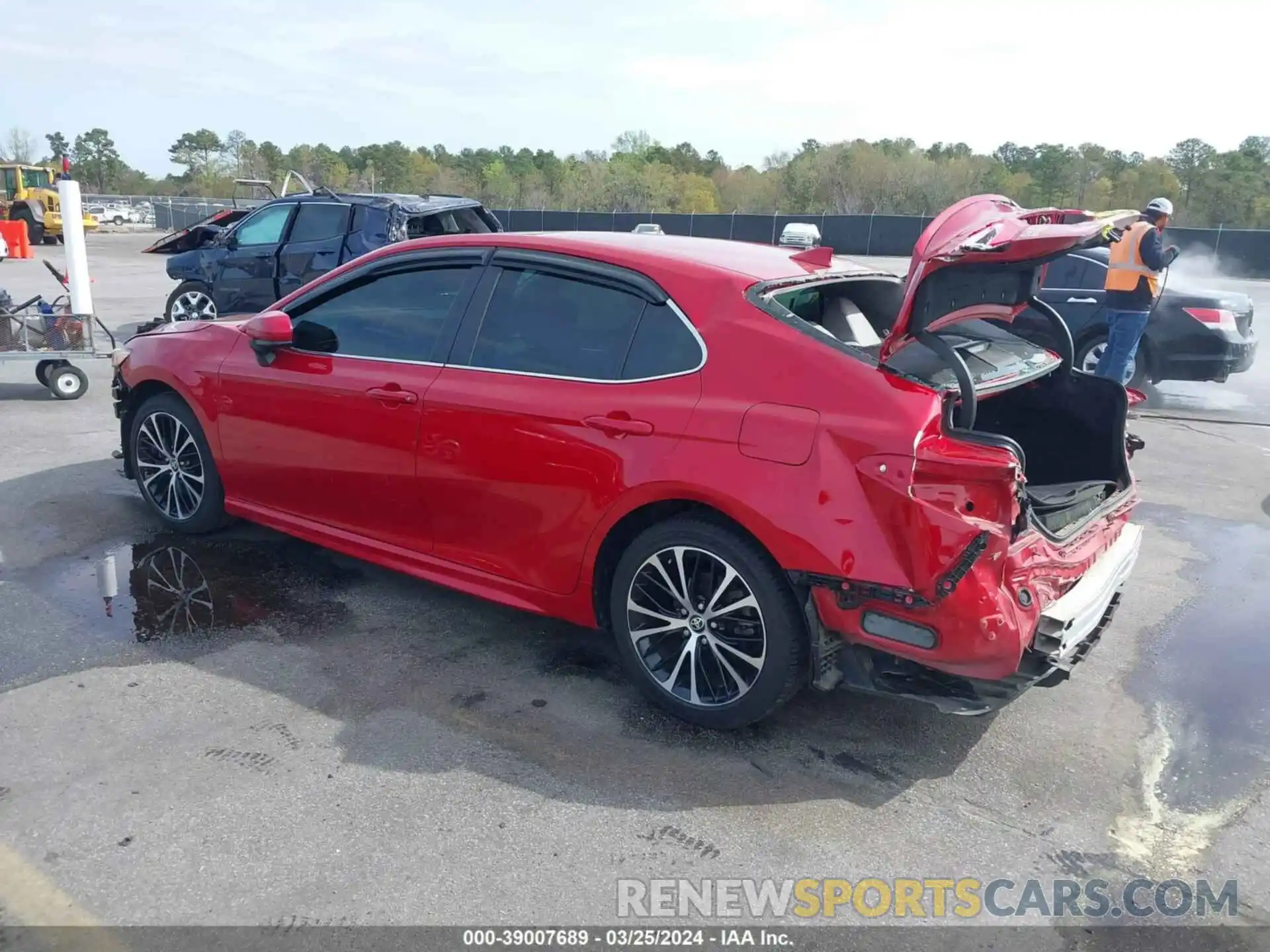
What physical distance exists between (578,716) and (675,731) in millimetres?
375

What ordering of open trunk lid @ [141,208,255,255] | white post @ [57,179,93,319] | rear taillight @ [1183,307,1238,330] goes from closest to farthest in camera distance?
white post @ [57,179,93,319], rear taillight @ [1183,307,1238,330], open trunk lid @ [141,208,255,255]

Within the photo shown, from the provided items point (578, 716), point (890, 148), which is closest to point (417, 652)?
point (578, 716)

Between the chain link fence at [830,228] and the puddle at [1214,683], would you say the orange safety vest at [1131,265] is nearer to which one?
the puddle at [1214,683]

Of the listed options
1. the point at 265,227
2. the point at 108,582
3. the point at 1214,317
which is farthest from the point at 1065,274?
the point at 108,582

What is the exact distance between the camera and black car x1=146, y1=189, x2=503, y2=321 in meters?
10.7

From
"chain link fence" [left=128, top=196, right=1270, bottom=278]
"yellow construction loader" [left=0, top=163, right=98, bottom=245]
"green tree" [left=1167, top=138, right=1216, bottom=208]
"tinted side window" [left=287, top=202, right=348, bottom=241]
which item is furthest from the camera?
"green tree" [left=1167, top=138, right=1216, bottom=208]

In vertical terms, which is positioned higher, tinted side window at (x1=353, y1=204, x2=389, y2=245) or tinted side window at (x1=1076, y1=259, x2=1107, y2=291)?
tinted side window at (x1=353, y1=204, x2=389, y2=245)

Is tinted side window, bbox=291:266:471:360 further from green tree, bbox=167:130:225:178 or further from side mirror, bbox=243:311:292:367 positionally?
green tree, bbox=167:130:225:178

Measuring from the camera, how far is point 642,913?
2730 mm

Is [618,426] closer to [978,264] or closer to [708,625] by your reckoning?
[708,625]

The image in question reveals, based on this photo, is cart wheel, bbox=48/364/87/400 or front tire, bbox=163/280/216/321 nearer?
cart wheel, bbox=48/364/87/400

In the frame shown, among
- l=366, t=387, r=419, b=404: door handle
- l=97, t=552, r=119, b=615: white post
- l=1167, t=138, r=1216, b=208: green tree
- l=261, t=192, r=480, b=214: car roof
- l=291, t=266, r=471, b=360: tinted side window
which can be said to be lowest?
l=97, t=552, r=119, b=615: white post

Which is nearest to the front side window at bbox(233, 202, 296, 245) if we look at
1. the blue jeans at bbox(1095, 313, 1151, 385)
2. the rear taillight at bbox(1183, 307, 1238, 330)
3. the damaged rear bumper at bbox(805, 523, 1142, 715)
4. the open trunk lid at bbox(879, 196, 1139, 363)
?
the blue jeans at bbox(1095, 313, 1151, 385)

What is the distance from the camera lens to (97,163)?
8488 centimetres
